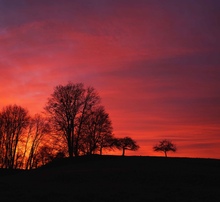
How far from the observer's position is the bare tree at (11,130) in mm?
71125

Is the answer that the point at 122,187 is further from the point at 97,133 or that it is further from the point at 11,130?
the point at 11,130

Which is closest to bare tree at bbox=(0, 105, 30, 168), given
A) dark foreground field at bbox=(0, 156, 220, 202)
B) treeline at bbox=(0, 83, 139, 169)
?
treeline at bbox=(0, 83, 139, 169)

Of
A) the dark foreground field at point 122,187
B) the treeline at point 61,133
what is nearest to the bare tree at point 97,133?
the treeline at point 61,133

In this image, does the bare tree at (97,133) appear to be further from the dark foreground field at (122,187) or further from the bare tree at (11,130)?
the dark foreground field at (122,187)

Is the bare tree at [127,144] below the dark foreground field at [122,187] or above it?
above

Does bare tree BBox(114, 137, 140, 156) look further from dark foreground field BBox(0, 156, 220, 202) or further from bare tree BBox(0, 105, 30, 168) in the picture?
dark foreground field BBox(0, 156, 220, 202)

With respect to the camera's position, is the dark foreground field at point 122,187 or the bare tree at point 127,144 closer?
the dark foreground field at point 122,187

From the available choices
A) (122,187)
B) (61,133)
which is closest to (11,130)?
(61,133)

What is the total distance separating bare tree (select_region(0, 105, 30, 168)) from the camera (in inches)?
2800

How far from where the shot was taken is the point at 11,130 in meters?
71.4

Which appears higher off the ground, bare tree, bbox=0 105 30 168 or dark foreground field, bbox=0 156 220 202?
bare tree, bbox=0 105 30 168

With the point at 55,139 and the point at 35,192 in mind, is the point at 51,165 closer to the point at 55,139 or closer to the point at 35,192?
the point at 55,139

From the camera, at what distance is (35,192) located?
84.5 ft

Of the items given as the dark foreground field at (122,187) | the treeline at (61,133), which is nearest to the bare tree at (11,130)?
the treeline at (61,133)
